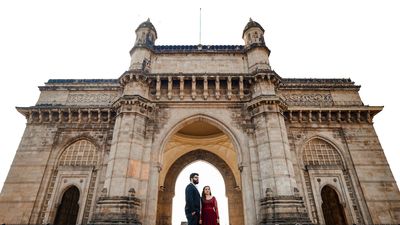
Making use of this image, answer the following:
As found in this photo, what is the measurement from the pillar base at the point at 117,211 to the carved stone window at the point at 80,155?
3.86 metres

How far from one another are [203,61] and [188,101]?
10.4 ft

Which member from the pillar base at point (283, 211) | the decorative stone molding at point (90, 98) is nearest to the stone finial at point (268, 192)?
the pillar base at point (283, 211)

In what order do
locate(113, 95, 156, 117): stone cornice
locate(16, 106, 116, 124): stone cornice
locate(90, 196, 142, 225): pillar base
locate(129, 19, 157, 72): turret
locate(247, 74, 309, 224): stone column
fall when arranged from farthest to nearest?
locate(16, 106, 116, 124): stone cornice → locate(129, 19, 157, 72): turret → locate(113, 95, 156, 117): stone cornice → locate(247, 74, 309, 224): stone column → locate(90, 196, 142, 225): pillar base

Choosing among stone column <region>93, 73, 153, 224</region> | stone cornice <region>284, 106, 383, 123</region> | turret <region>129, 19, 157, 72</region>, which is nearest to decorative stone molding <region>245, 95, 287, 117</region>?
stone cornice <region>284, 106, 383, 123</region>

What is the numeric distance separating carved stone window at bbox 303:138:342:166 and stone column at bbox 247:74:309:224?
109 inches

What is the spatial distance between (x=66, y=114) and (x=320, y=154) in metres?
15.4

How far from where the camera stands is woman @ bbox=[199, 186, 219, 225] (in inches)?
237

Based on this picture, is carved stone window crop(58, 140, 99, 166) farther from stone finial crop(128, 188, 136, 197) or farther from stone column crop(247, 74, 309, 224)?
stone column crop(247, 74, 309, 224)

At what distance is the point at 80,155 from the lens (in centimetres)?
1416

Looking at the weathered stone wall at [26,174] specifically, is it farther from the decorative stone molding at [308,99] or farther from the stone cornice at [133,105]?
the decorative stone molding at [308,99]

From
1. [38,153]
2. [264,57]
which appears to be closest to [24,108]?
[38,153]

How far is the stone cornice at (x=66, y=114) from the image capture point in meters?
14.8

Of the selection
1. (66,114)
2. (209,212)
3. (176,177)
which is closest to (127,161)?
(66,114)

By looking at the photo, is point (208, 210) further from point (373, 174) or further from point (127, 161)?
point (373, 174)
